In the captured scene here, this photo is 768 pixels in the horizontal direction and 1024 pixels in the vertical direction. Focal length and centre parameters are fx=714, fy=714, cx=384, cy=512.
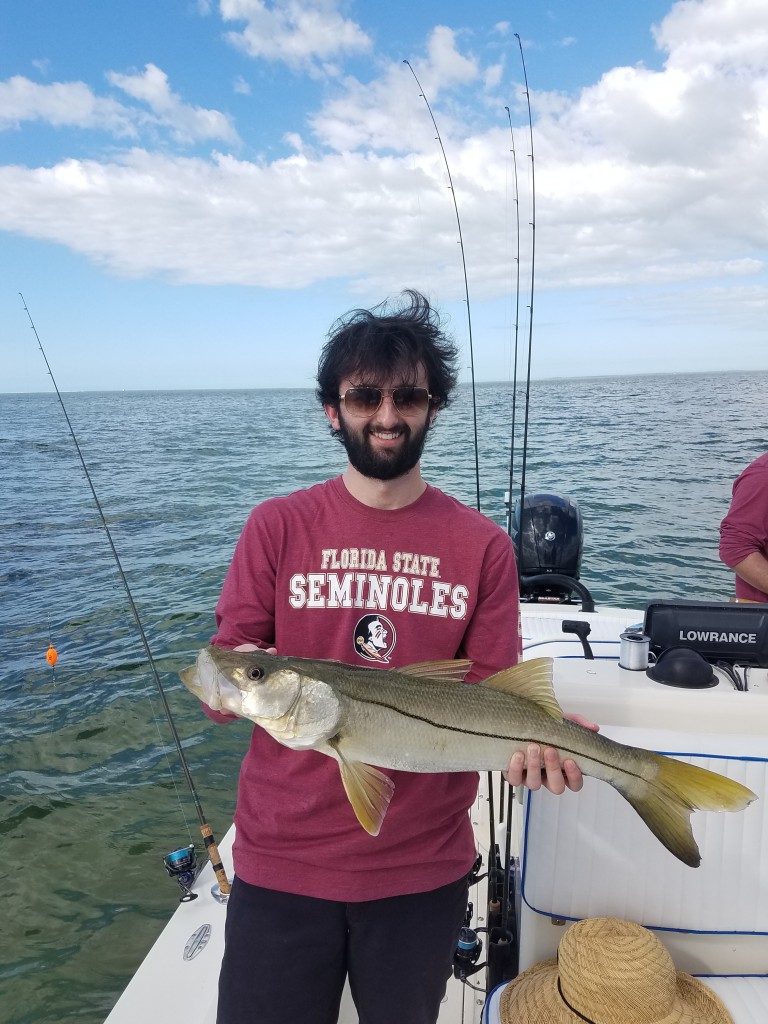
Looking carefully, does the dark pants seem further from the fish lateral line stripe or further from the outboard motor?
the outboard motor

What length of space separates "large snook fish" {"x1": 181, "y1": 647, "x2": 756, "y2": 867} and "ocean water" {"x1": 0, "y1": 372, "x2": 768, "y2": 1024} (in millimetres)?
1253

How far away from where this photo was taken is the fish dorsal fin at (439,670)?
213 cm

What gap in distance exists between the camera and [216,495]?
20.0 metres

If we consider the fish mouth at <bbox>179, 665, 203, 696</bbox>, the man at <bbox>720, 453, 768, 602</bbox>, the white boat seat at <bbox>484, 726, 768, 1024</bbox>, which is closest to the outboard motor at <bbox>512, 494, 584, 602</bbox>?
the man at <bbox>720, 453, 768, 602</bbox>

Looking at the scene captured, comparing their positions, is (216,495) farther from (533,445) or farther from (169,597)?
(533,445)

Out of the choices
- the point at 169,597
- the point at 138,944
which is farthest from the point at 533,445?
the point at 138,944

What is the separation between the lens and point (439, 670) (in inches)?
84.5

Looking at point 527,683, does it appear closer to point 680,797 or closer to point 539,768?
point 539,768

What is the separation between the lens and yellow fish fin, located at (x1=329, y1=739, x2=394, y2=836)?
1999mm

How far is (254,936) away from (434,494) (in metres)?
1.52

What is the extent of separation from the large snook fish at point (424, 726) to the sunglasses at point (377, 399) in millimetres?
843

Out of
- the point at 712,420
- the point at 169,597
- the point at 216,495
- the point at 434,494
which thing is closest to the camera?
the point at 434,494

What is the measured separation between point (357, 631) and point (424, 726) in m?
0.40

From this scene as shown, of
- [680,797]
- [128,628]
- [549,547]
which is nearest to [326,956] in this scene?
[680,797]
